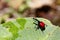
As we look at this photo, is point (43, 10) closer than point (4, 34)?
No

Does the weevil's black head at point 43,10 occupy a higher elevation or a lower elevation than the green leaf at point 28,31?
lower

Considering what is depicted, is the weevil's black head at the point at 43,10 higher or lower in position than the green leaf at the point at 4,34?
lower

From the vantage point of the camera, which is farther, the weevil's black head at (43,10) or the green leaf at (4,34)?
the weevil's black head at (43,10)

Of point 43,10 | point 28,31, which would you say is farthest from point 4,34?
point 43,10

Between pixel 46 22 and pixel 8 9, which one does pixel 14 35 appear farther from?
pixel 8 9

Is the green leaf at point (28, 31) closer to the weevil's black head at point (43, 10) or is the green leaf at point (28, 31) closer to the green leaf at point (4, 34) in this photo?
the green leaf at point (4, 34)

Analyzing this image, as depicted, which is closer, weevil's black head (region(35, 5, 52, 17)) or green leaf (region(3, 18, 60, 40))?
green leaf (region(3, 18, 60, 40))

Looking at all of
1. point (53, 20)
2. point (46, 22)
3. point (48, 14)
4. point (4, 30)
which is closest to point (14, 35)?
point (4, 30)

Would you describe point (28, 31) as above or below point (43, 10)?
above

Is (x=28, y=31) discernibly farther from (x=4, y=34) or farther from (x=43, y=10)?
(x=43, y=10)

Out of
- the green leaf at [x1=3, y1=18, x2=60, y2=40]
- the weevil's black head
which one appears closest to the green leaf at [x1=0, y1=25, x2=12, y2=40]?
the green leaf at [x1=3, y1=18, x2=60, y2=40]

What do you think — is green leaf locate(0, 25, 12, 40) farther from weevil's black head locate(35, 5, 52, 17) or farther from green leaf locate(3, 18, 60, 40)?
weevil's black head locate(35, 5, 52, 17)

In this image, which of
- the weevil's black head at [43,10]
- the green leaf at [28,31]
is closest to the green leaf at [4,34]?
the green leaf at [28,31]
